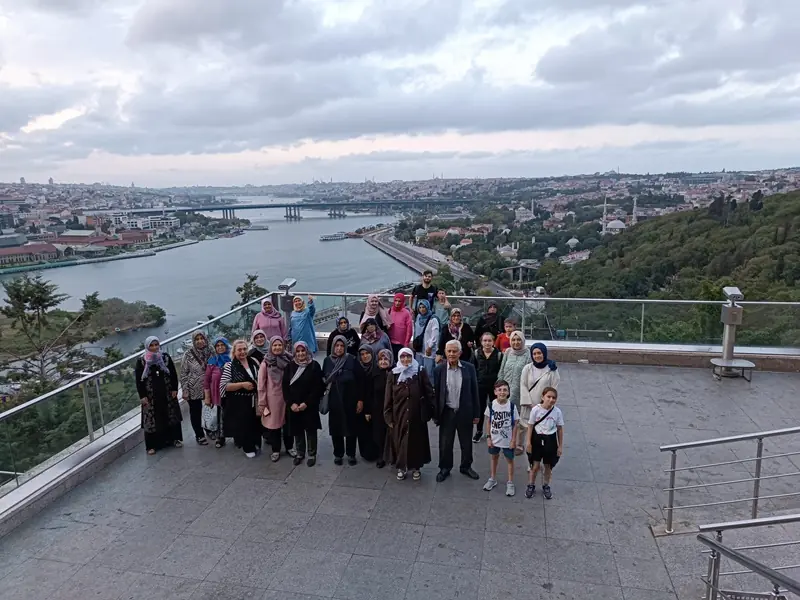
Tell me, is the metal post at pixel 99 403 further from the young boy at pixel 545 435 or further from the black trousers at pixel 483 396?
the young boy at pixel 545 435

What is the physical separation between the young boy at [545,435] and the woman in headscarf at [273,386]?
243 centimetres

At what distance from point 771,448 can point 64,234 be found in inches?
3233

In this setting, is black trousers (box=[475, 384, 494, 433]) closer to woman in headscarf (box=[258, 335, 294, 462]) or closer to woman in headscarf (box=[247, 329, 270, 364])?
woman in headscarf (box=[258, 335, 294, 462])

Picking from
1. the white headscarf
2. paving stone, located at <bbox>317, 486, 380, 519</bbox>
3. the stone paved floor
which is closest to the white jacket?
the stone paved floor

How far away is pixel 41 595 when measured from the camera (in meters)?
3.94

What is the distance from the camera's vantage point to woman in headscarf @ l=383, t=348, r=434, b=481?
524 centimetres

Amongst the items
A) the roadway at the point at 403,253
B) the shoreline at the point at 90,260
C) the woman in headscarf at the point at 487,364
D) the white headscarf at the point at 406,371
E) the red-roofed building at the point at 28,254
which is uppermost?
the white headscarf at the point at 406,371

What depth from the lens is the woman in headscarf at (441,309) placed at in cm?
686

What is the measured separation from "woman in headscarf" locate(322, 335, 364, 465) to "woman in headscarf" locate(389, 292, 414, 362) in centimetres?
137

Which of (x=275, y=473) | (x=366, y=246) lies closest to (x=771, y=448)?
(x=275, y=473)

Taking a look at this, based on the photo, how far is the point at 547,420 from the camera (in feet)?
16.0

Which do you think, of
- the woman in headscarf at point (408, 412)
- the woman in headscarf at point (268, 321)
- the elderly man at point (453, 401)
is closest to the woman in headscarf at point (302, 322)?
the woman in headscarf at point (268, 321)

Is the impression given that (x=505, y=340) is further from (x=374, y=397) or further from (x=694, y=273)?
(x=694, y=273)

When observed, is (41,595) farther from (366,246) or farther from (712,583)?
(366,246)
